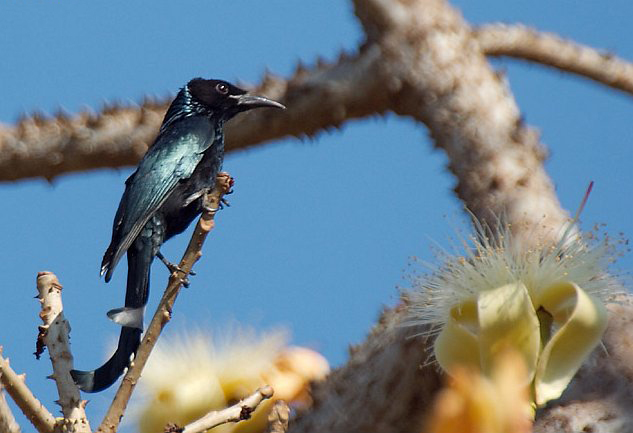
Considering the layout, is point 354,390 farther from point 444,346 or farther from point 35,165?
point 35,165

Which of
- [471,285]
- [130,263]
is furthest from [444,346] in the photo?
[130,263]

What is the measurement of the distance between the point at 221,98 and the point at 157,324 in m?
1.50

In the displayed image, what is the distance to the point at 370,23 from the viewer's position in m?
3.62

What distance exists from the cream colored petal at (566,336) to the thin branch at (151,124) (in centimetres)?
161

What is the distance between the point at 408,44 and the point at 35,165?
4.28 ft

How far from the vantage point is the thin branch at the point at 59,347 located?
158 cm

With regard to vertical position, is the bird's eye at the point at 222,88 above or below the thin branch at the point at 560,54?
below

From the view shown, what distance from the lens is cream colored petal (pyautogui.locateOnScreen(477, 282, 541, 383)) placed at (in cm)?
169

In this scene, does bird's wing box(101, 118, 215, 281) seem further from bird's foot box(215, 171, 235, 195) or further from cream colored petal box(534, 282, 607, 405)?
cream colored petal box(534, 282, 607, 405)

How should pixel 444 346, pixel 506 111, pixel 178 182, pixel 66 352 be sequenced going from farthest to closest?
pixel 506 111 → pixel 178 182 → pixel 444 346 → pixel 66 352

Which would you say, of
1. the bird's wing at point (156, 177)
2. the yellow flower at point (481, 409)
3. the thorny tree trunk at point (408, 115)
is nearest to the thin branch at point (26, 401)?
the bird's wing at point (156, 177)

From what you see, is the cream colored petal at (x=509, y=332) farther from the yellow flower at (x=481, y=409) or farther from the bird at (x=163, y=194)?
the yellow flower at (x=481, y=409)

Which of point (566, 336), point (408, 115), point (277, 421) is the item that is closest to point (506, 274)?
point (566, 336)

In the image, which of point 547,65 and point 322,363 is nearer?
point 322,363
